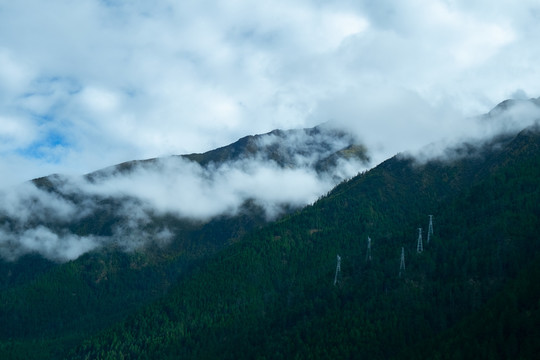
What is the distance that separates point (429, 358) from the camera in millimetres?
137875

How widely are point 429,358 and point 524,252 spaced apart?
226 feet

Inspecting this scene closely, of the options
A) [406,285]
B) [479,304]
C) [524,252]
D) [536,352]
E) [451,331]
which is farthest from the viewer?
[406,285]

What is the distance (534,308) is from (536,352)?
16176 mm

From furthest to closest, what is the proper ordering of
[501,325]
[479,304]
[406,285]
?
[406,285]
[479,304]
[501,325]

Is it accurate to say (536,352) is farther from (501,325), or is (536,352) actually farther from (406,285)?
(406,285)

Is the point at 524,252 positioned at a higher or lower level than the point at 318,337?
higher

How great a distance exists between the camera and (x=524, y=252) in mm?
178000

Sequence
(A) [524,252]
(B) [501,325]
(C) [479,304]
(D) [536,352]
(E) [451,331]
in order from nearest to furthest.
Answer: (D) [536,352] < (B) [501,325] < (E) [451,331] < (C) [479,304] < (A) [524,252]

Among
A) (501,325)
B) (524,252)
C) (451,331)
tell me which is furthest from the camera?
(524,252)

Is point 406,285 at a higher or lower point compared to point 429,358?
higher

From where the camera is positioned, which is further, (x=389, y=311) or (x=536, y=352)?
(x=389, y=311)

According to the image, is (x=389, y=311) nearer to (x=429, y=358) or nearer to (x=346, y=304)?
(x=346, y=304)

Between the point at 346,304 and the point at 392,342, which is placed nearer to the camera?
the point at 392,342

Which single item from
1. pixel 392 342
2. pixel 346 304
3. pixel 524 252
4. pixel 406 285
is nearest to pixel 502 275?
pixel 524 252
